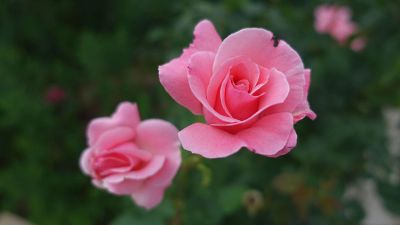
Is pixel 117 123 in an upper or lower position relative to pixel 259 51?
lower

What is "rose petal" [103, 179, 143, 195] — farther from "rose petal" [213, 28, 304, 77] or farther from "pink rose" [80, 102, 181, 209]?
"rose petal" [213, 28, 304, 77]

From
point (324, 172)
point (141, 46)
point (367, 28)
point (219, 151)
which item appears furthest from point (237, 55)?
point (141, 46)

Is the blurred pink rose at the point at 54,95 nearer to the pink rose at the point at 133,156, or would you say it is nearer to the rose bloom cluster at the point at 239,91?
the pink rose at the point at 133,156

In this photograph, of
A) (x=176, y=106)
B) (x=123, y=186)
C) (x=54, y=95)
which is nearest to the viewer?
(x=123, y=186)

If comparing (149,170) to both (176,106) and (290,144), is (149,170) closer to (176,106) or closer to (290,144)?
(290,144)

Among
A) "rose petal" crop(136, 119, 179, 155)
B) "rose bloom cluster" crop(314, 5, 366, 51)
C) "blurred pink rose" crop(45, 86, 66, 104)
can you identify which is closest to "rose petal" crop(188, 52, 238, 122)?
→ "rose petal" crop(136, 119, 179, 155)

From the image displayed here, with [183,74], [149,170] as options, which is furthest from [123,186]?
[183,74]

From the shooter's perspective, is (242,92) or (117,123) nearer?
(242,92)
